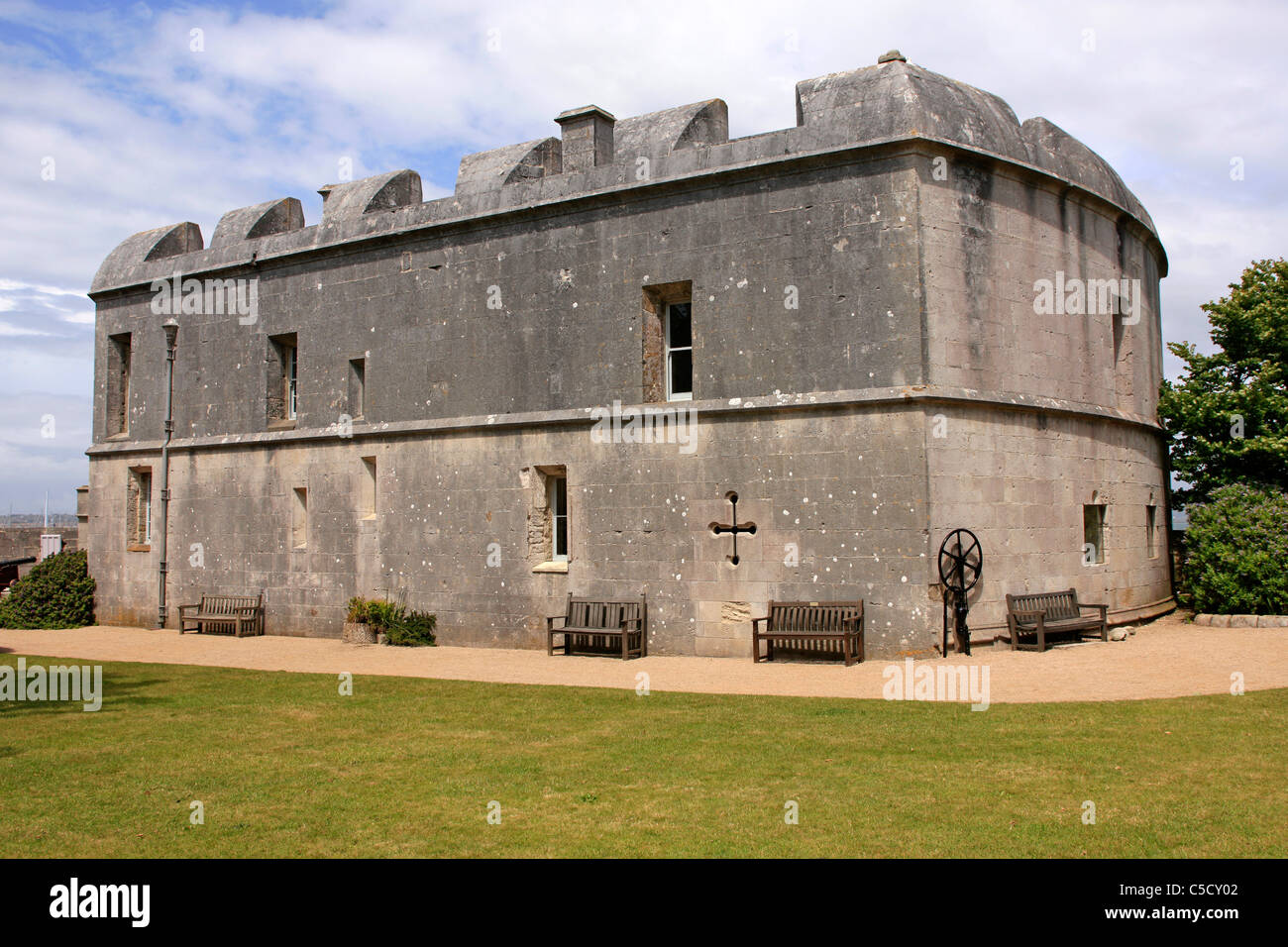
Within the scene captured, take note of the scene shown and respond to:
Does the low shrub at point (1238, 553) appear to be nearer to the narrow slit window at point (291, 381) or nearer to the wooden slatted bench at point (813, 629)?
the wooden slatted bench at point (813, 629)

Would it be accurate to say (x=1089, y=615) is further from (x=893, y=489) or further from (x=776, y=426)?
(x=776, y=426)

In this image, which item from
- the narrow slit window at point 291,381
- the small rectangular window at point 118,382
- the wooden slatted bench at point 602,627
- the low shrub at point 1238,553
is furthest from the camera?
the small rectangular window at point 118,382

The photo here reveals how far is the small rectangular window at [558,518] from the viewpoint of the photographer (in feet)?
48.3

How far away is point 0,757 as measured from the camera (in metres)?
Answer: 7.12

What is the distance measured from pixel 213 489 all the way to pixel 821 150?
1240cm

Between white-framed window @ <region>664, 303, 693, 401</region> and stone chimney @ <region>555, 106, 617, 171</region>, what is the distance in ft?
8.58

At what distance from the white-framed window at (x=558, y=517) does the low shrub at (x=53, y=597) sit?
10.8 m

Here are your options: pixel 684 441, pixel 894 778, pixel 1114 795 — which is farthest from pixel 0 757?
pixel 684 441

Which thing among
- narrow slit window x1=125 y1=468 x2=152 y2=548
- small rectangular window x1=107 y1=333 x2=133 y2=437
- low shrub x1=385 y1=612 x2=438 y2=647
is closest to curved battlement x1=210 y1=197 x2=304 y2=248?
small rectangular window x1=107 y1=333 x2=133 y2=437

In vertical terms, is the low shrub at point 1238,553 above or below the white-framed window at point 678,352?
below

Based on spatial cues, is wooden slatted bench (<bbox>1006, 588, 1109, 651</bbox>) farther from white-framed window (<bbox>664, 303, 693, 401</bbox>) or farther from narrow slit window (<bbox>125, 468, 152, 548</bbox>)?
narrow slit window (<bbox>125, 468, 152, 548</bbox>)

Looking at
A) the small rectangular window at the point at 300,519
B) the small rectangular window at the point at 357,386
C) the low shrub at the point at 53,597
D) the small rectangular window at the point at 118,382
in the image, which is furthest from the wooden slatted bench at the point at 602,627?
the small rectangular window at the point at 118,382

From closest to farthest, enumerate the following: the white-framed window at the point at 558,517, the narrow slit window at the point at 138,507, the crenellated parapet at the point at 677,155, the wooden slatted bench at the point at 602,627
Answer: the crenellated parapet at the point at 677,155
the wooden slatted bench at the point at 602,627
the white-framed window at the point at 558,517
the narrow slit window at the point at 138,507

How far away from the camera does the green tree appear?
16125 millimetres
